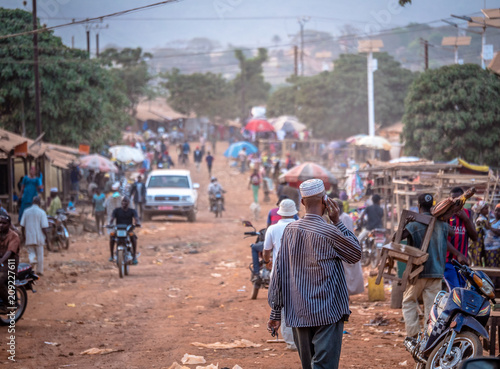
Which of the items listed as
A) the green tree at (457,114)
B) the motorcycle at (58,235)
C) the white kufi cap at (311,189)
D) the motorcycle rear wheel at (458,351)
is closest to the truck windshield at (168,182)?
the motorcycle at (58,235)

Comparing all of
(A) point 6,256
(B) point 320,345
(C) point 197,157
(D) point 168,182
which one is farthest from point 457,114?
(B) point 320,345

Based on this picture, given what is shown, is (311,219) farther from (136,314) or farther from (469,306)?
(136,314)

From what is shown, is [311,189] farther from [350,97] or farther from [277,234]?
[350,97]

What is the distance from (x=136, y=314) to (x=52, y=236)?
8.55m

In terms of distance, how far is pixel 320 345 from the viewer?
454cm

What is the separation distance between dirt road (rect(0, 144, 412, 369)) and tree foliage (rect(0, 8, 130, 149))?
10649mm

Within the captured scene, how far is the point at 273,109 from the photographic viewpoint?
63531mm

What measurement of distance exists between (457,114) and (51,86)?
55.1 ft

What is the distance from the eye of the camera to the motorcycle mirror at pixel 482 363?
126 inches

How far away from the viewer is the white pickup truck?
25375 mm

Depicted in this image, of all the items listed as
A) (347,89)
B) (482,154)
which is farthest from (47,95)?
(347,89)

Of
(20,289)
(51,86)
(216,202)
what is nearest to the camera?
(20,289)

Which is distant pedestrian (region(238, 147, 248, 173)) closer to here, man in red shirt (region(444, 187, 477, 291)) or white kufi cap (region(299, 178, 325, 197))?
man in red shirt (region(444, 187, 477, 291))

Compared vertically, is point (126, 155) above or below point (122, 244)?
above
